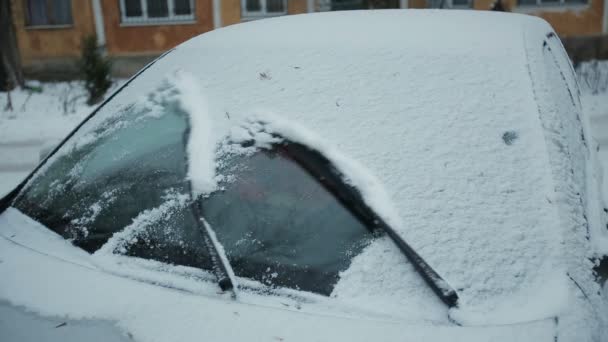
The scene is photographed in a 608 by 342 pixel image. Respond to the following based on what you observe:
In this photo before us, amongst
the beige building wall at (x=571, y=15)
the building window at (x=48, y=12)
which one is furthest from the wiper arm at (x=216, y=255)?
the building window at (x=48, y=12)

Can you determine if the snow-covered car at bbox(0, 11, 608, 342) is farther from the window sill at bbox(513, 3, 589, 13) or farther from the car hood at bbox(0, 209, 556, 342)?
the window sill at bbox(513, 3, 589, 13)

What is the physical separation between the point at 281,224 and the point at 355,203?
0.66ft

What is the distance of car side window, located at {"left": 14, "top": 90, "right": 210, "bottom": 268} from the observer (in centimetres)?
136

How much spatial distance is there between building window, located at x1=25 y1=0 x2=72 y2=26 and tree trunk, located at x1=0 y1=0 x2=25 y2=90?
0.89m

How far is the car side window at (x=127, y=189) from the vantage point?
1.36 m

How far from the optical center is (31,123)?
7406 millimetres

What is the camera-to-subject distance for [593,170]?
5.46 feet

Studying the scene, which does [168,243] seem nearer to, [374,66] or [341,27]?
[374,66]

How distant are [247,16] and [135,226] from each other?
1141 cm

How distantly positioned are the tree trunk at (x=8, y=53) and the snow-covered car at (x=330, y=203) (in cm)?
1069

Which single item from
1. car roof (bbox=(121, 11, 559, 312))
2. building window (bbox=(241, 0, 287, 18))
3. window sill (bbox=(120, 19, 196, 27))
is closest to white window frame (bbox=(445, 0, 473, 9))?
building window (bbox=(241, 0, 287, 18))

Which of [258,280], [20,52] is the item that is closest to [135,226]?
[258,280]

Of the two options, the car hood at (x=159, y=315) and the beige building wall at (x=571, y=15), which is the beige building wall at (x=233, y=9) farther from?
the car hood at (x=159, y=315)

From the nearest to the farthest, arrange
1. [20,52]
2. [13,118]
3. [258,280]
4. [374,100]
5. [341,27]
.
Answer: [258,280], [374,100], [341,27], [13,118], [20,52]
